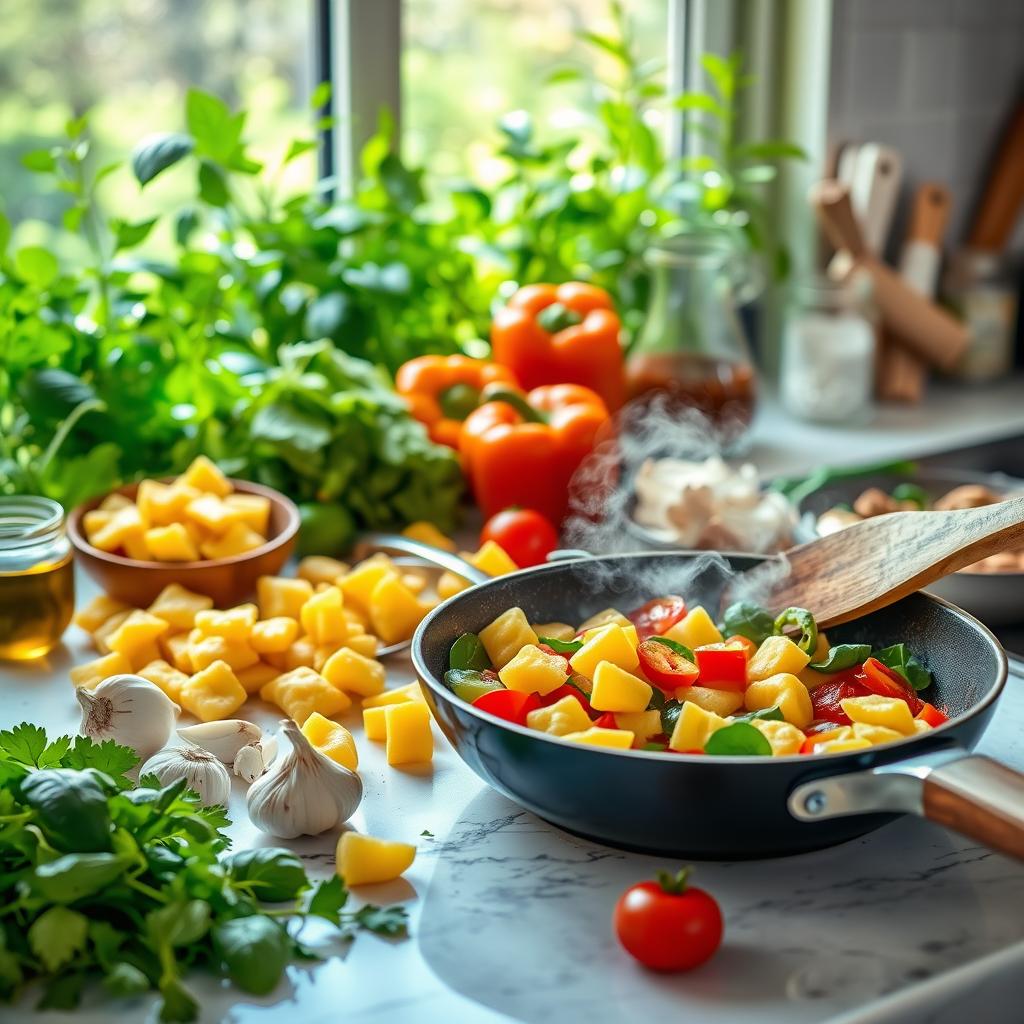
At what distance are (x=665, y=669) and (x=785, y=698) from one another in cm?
9

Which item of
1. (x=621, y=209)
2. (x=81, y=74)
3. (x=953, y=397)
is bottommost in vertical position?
(x=953, y=397)

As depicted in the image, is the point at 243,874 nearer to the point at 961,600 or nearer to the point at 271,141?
the point at 961,600

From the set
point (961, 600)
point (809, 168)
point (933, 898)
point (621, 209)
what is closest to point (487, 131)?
point (621, 209)

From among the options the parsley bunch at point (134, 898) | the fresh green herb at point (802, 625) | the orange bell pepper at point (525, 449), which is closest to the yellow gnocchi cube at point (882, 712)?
the fresh green herb at point (802, 625)

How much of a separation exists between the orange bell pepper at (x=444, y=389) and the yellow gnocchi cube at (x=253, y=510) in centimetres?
32

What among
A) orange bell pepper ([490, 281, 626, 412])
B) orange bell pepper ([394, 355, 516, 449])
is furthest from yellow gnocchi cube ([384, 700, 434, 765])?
orange bell pepper ([490, 281, 626, 412])

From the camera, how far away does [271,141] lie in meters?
2.05

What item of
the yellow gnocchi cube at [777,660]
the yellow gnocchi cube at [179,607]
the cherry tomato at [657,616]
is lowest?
the yellow gnocchi cube at [179,607]

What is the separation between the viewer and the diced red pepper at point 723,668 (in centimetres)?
103

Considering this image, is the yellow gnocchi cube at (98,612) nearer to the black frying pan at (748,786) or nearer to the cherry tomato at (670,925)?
the black frying pan at (748,786)

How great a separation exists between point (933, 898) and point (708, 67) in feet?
4.60

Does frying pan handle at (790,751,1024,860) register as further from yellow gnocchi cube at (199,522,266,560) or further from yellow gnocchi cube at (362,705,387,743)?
yellow gnocchi cube at (199,522,266,560)

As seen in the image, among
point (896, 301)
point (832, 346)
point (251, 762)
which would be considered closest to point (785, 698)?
point (251, 762)

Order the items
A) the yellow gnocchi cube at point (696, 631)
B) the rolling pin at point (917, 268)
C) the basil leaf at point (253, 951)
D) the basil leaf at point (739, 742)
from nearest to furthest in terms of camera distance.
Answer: the basil leaf at point (253, 951)
the basil leaf at point (739, 742)
the yellow gnocchi cube at point (696, 631)
the rolling pin at point (917, 268)
